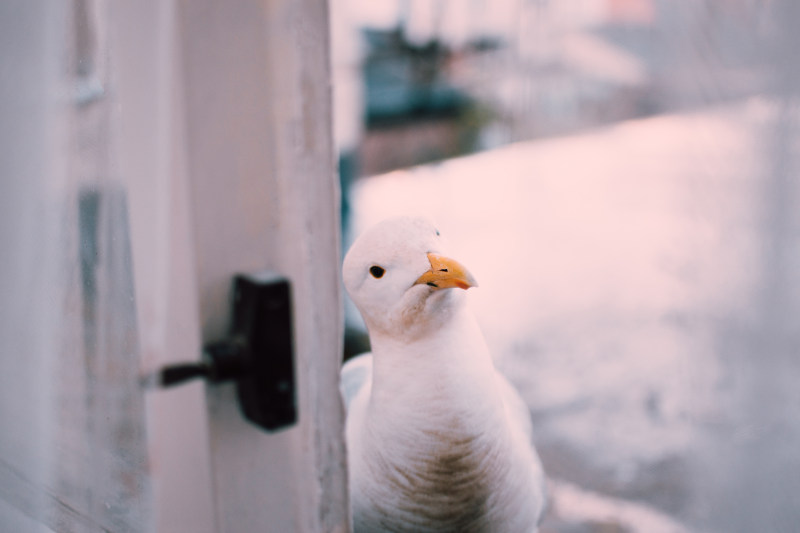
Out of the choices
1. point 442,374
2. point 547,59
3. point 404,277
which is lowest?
point 442,374

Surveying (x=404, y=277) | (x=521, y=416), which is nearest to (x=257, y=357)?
(x=404, y=277)

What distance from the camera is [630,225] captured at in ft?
1.75

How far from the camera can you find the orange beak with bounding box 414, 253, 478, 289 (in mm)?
499

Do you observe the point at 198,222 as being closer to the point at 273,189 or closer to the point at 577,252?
the point at 273,189

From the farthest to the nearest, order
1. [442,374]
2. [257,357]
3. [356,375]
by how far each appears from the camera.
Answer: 1. [356,375]
2. [442,374]
3. [257,357]

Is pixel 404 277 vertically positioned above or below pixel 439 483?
above

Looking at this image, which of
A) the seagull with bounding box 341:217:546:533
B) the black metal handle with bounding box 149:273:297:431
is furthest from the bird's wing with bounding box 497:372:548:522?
the black metal handle with bounding box 149:273:297:431

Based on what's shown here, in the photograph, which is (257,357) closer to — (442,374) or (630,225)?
(442,374)

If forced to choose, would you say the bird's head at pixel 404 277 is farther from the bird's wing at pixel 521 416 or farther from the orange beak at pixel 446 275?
the bird's wing at pixel 521 416

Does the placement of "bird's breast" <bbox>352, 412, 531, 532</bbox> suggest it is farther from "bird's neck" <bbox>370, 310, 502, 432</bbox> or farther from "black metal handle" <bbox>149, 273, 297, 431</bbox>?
"black metal handle" <bbox>149, 273, 297, 431</bbox>

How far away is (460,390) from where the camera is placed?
590 millimetres

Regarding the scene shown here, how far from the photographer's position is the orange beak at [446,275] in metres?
0.50

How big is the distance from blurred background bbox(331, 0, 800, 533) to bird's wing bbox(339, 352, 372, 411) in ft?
0.49

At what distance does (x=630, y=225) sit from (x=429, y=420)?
0.85 feet
